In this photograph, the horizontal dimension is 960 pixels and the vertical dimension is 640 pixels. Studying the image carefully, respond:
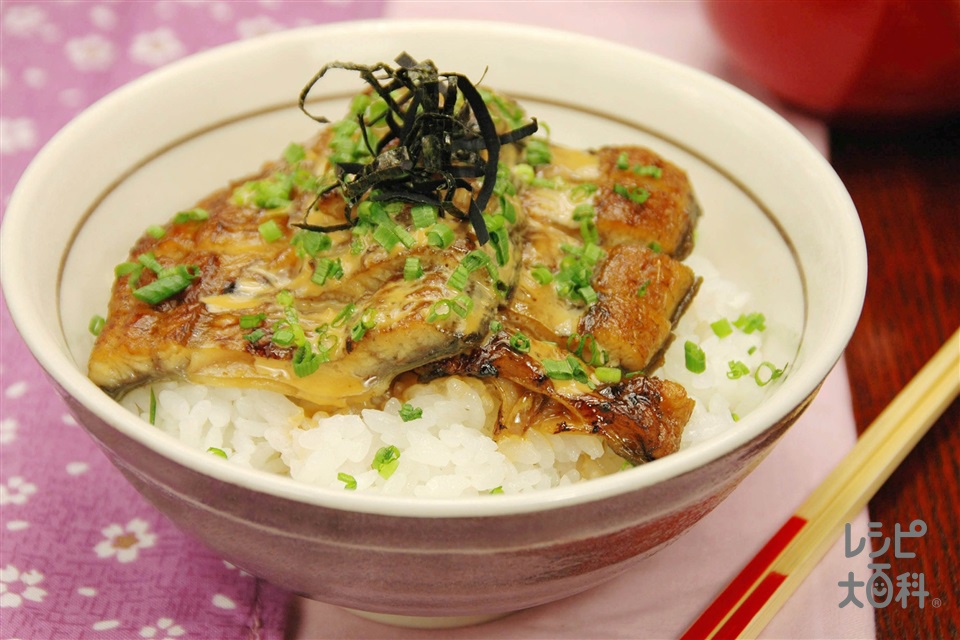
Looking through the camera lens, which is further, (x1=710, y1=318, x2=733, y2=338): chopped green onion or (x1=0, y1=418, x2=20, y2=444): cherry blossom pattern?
(x1=0, y1=418, x2=20, y2=444): cherry blossom pattern

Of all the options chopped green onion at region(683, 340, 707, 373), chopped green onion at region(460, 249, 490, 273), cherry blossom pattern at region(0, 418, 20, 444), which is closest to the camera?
chopped green onion at region(460, 249, 490, 273)

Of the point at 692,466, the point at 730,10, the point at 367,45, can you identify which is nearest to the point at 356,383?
the point at 692,466

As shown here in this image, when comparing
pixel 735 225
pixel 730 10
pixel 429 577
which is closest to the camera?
pixel 429 577

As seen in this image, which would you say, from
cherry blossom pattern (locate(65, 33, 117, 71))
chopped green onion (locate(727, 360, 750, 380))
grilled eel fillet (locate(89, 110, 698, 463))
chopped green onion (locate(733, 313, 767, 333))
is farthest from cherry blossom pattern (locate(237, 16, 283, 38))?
chopped green onion (locate(727, 360, 750, 380))

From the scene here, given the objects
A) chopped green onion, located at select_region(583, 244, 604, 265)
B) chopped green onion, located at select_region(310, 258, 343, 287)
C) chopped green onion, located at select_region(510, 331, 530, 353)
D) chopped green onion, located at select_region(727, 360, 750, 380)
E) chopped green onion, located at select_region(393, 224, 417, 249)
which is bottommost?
chopped green onion, located at select_region(727, 360, 750, 380)

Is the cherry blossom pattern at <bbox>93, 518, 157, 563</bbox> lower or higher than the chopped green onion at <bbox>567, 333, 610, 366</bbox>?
lower

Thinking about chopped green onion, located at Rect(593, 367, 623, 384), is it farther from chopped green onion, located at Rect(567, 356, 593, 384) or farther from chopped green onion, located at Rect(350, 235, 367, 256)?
chopped green onion, located at Rect(350, 235, 367, 256)

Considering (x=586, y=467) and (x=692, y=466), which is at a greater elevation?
(x=692, y=466)

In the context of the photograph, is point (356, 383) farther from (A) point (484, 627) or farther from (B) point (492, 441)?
(A) point (484, 627)

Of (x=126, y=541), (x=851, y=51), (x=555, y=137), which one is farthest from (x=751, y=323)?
(x=126, y=541)
